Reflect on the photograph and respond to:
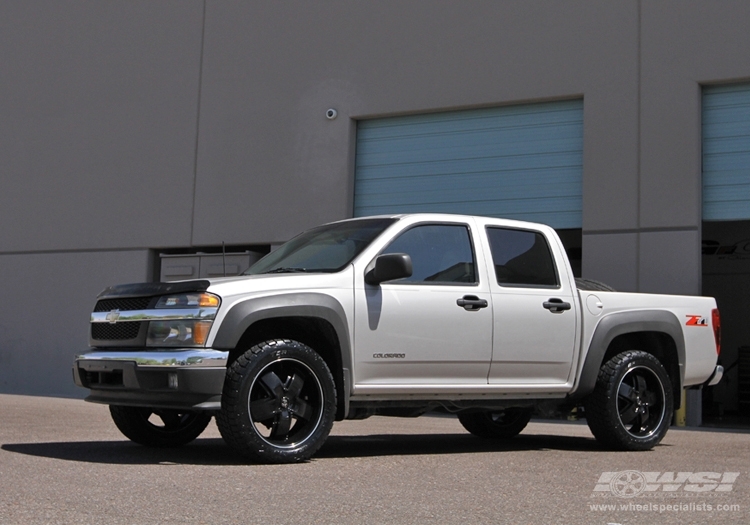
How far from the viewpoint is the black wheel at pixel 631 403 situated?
8891mm

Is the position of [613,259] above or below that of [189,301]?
above

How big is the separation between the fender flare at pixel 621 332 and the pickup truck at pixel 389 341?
0.01 meters

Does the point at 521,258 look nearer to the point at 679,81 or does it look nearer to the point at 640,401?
the point at 640,401

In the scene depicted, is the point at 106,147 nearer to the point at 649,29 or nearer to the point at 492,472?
the point at 649,29

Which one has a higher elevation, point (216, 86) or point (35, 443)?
point (216, 86)

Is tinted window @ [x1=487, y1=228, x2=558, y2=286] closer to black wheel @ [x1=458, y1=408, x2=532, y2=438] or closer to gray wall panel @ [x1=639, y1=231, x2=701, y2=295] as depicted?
black wheel @ [x1=458, y1=408, x2=532, y2=438]

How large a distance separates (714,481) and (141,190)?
16103 millimetres

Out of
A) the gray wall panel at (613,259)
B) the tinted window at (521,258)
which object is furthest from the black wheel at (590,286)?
the gray wall panel at (613,259)

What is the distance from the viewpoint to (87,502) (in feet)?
17.1

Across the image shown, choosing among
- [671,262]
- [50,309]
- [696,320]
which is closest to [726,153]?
[671,262]

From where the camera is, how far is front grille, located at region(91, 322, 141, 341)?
7.44m

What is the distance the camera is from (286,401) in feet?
23.7

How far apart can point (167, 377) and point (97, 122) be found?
1606 centimetres

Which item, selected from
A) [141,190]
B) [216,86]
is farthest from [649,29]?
[141,190]
